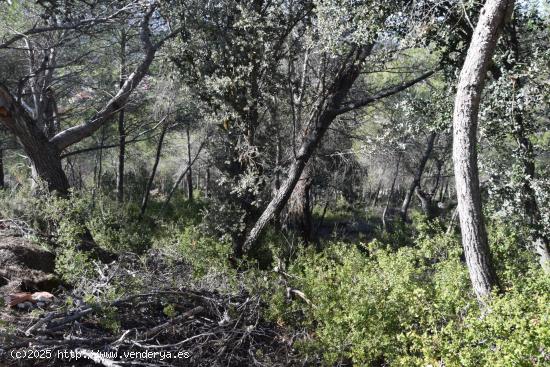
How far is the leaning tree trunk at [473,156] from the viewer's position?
4.92m

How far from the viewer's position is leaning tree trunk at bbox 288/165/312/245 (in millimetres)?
11188

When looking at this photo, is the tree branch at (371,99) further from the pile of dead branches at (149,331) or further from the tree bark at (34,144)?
the tree bark at (34,144)

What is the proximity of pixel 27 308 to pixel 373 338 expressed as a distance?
11.9 feet

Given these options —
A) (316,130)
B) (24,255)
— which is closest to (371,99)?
(316,130)

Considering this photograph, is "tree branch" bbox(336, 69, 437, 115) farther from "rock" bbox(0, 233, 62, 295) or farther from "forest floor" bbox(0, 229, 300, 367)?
"rock" bbox(0, 233, 62, 295)

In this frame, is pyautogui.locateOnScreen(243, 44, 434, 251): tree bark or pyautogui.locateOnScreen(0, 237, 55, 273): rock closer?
pyautogui.locateOnScreen(0, 237, 55, 273): rock

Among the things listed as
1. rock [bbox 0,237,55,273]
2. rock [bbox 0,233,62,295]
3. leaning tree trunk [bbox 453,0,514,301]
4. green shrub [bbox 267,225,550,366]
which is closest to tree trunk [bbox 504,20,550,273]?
green shrub [bbox 267,225,550,366]

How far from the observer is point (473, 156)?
5035 mm

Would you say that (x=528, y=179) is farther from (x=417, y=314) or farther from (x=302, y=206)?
(x=302, y=206)

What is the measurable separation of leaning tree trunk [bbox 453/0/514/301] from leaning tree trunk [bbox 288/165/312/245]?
618 centimetres

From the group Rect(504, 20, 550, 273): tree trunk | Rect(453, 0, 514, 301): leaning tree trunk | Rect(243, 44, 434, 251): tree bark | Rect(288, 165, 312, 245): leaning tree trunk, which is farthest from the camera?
Rect(288, 165, 312, 245): leaning tree trunk

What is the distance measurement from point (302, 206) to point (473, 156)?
6.39 metres

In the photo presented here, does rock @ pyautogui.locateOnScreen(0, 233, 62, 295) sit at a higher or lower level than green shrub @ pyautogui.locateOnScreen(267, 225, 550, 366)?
lower

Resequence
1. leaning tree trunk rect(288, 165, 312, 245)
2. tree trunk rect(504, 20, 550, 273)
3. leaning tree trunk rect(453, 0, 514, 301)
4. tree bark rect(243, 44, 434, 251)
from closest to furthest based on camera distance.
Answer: leaning tree trunk rect(453, 0, 514, 301) < tree trunk rect(504, 20, 550, 273) < tree bark rect(243, 44, 434, 251) < leaning tree trunk rect(288, 165, 312, 245)
